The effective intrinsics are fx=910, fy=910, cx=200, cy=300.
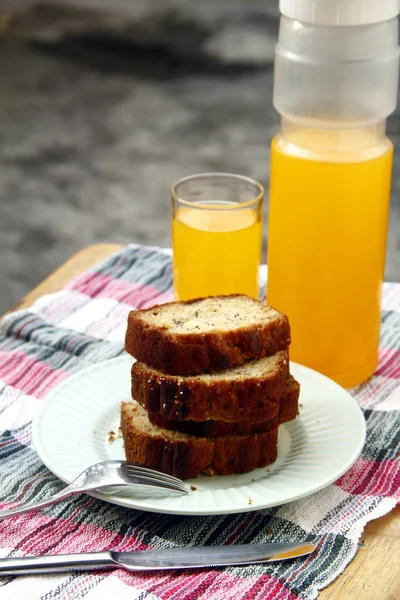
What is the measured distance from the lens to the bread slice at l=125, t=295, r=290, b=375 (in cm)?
110

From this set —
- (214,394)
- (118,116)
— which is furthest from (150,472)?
(118,116)

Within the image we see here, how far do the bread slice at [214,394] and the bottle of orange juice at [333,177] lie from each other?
30cm

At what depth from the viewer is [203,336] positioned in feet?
3.61

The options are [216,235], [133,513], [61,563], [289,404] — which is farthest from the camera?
[216,235]

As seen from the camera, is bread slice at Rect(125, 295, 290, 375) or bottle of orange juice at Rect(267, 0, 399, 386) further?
bottle of orange juice at Rect(267, 0, 399, 386)

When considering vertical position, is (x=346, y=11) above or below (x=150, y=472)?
above

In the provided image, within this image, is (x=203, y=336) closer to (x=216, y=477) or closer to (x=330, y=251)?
(x=216, y=477)

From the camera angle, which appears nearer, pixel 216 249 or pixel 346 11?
pixel 346 11

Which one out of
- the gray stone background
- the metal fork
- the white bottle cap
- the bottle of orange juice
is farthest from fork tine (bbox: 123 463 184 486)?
the gray stone background

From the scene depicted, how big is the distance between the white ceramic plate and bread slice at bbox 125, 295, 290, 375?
0.40ft

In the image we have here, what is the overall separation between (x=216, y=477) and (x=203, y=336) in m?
0.18

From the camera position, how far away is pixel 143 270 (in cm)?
175

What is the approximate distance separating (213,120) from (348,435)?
3.06 meters

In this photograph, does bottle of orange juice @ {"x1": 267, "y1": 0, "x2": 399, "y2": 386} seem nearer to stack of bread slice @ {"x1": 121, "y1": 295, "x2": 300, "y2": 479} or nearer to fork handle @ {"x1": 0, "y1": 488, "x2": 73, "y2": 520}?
stack of bread slice @ {"x1": 121, "y1": 295, "x2": 300, "y2": 479}
